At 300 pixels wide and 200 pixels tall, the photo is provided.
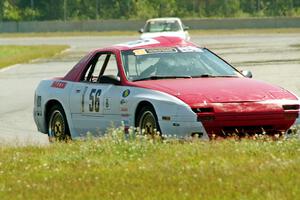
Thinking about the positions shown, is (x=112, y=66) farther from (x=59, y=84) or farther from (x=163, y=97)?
(x=163, y=97)

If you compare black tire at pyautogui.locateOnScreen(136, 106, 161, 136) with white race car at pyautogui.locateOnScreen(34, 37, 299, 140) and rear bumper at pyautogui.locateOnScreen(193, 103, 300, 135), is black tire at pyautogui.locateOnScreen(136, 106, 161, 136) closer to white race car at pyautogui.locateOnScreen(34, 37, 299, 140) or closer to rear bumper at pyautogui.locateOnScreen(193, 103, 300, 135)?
white race car at pyautogui.locateOnScreen(34, 37, 299, 140)

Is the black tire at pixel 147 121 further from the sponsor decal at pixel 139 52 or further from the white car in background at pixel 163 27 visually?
the white car in background at pixel 163 27

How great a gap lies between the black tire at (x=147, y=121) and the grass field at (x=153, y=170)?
3.56 feet

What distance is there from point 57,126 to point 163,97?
272 cm

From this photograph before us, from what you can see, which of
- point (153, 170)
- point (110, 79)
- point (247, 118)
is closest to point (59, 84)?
point (110, 79)

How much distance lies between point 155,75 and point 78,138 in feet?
4.33

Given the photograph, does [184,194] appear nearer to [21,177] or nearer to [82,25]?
[21,177]

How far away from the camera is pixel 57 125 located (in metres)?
13.8

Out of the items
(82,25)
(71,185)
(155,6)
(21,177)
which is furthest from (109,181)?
(155,6)

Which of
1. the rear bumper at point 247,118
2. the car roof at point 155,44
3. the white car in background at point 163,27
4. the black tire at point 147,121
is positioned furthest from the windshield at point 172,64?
the white car in background at point 163,27

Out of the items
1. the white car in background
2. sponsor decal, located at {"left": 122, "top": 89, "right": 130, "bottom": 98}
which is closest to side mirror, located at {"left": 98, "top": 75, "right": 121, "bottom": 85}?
sponsor decal, located at {"left": 122, "top": 89, "right": 130, "bottom": 98}

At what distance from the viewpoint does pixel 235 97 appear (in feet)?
37.8

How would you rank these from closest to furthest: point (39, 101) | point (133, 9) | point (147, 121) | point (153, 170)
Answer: point (153, 170)
point (147, 121)
point (39, 101)
point (133, 9)

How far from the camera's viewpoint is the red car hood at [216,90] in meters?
11.5
